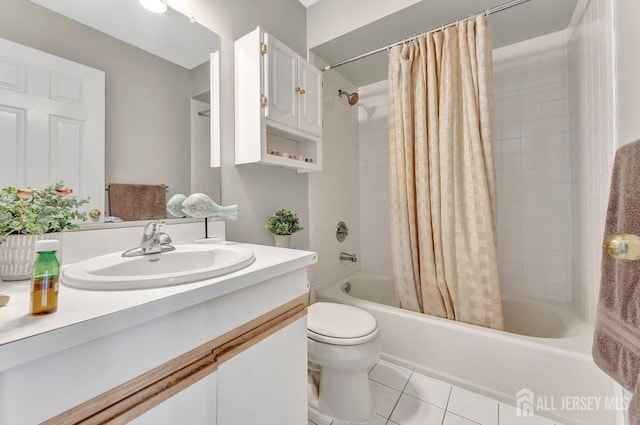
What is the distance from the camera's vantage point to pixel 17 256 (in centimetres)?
64

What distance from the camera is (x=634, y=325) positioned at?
0.50 m

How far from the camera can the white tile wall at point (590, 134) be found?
108 centimetres

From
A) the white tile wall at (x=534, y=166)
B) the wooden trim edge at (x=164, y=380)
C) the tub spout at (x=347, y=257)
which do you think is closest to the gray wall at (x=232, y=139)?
the tub spout at (x=347, y=257)

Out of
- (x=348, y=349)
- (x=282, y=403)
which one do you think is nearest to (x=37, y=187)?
(x=282, y=403)

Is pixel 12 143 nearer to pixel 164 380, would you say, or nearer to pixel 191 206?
pixel 191 206

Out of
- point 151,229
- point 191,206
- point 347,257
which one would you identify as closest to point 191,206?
point 191,206

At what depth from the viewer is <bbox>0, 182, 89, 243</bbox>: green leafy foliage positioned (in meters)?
0.64

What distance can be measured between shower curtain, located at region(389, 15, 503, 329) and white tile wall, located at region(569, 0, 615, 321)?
414mm

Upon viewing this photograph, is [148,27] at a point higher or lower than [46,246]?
higher

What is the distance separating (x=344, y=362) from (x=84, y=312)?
98cm

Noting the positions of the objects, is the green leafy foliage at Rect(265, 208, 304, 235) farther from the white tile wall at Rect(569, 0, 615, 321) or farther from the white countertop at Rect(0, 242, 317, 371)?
the white tile wall at Rect(569, 0, 615, 321)

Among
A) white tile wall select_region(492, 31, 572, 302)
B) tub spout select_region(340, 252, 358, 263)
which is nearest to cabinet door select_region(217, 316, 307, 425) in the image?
tub spout select_region(340, 252, 358, 263)

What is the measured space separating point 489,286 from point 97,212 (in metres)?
1.81

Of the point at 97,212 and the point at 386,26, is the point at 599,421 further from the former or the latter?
the point at 386,26
